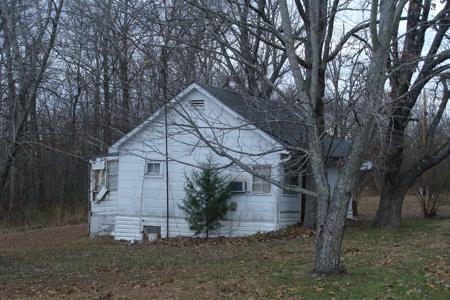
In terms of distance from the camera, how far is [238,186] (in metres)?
20.9

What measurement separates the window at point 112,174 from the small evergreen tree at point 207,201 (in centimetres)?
433

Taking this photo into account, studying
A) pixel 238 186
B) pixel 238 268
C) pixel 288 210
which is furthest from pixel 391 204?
pixel 238 268

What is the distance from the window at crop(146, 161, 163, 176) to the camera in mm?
22275

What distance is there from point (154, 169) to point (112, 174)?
91.6 inches

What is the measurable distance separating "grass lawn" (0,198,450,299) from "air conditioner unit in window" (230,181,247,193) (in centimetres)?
209

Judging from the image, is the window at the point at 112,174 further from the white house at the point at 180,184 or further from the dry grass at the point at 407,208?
the dry grass at the point at 407,208

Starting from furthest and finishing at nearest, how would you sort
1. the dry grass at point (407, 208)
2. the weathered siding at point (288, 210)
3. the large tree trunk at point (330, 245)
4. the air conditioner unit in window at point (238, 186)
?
the dry grass at point (407, 208), the air conditioner unit in window at point (238, 186), the weathered siding at point (288, 210), the large tree trunk at point (330, 245)

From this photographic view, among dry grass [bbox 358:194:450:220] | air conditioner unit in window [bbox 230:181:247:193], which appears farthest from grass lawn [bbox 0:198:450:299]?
Answer: dry grass [bbox 358:194:450:220]

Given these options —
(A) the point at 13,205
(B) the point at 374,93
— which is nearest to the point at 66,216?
(A) the point at 13,205

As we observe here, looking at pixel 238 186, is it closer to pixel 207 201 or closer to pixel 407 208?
pixel 207 201

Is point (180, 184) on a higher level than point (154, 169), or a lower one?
lower

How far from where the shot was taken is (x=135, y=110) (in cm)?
1066

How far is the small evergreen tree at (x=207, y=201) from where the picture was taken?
65.9 ft

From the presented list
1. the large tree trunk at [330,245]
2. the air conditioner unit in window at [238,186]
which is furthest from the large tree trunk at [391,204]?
the large tree trunk at [330,245]
